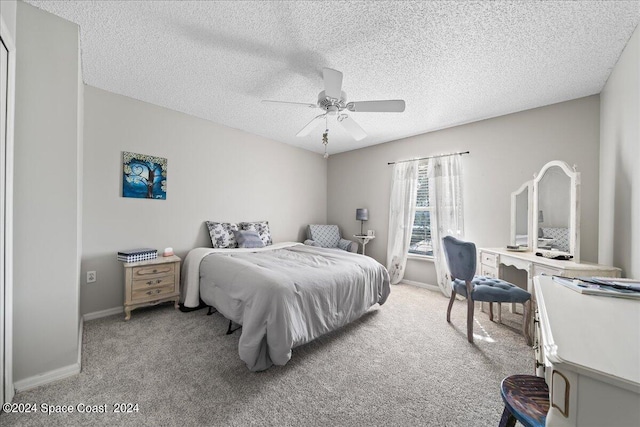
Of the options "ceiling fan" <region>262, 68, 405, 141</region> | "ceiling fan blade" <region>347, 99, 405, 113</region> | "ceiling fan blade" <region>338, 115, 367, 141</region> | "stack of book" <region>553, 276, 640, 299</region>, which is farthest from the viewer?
"ceiling fan blade" <region>338, 115, 367, 141</region>

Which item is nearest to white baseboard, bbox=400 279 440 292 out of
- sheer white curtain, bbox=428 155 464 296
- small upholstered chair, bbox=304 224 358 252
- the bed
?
sheer white curtain, bbox=428 155 464 296

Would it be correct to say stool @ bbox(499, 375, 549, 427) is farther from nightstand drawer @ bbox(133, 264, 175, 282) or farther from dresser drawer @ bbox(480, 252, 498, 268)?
nightstand drawer @ bbox(133, 264, 175, 282)

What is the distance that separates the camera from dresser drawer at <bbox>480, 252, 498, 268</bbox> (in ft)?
9.02

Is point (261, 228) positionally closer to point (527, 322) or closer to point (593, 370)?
point (527, 322)

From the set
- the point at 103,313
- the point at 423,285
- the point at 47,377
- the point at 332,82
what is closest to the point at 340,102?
the point at 332,82

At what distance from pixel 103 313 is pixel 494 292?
413 cm

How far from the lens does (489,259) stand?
112 inches

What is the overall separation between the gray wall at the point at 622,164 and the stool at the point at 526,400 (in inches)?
63.7

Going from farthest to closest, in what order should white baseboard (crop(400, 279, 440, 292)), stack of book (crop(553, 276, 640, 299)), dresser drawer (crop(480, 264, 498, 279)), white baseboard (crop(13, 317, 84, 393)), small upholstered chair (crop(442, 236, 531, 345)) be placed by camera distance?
white baseboard (crop(400, 279, 440, 292)), dresser drawer (crop(480, 264, 498, 279)), small upholstered chair (crop(442, 236, 531, 345)), white baseboard (crop(13, 317, 84, 393)), stack of book (crop(553, 276, 640, 299))

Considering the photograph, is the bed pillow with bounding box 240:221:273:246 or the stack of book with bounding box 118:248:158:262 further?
the bed pillow with bounding box 240:221:273:246

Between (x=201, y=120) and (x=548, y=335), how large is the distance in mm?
4039

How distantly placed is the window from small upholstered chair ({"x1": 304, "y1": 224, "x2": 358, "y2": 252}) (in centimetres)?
106

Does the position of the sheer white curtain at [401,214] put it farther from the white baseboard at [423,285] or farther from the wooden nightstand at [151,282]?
the wooden nightstand at [151,282]

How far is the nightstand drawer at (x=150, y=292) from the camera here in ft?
8.25
